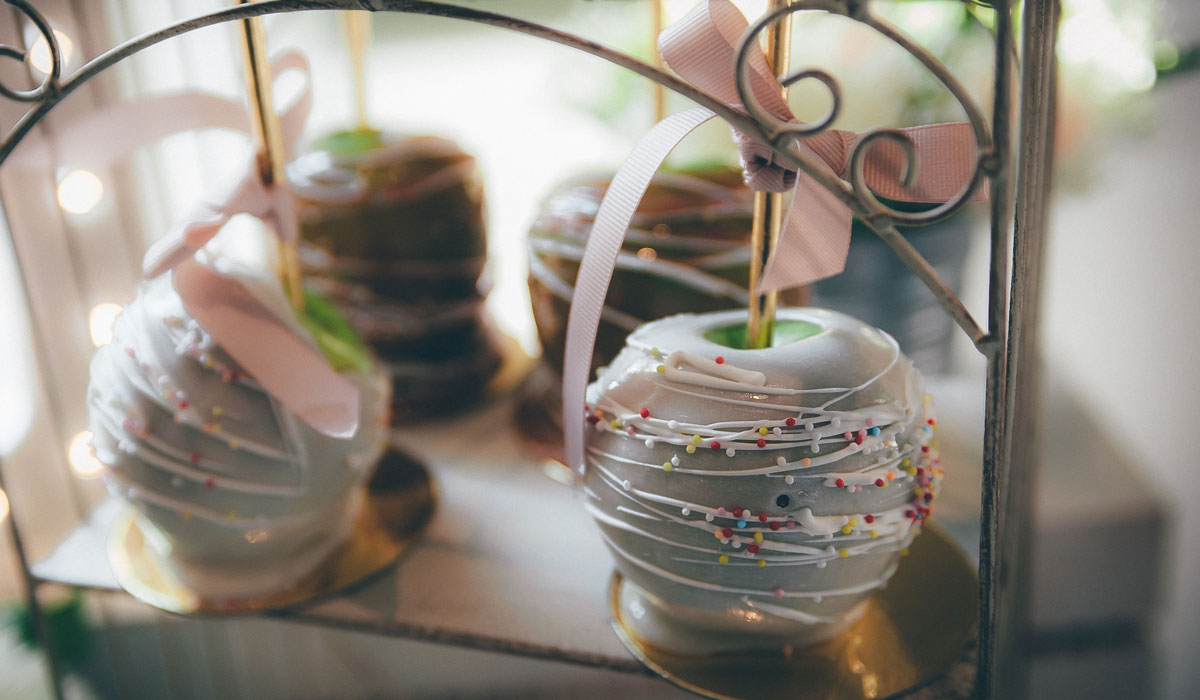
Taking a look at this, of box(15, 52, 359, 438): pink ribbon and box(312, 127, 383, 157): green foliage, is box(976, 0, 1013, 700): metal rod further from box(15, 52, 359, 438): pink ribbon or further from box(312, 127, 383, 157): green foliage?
box(312, 127, 383, 157): green foliage

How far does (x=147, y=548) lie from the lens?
0.56 metres

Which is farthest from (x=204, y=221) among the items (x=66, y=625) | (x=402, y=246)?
(x=66, y=625)

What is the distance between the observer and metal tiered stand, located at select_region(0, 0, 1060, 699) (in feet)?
1.11

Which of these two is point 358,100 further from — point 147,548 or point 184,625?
point 184,625

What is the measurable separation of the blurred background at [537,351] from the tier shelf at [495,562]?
115mm

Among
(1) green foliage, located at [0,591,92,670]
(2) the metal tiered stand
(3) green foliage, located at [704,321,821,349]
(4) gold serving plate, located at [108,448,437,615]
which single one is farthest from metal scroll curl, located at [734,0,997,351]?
(1) green foliage, located at [0,591,92,670]

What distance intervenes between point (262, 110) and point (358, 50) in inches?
9.7

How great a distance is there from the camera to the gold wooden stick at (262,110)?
48 cm

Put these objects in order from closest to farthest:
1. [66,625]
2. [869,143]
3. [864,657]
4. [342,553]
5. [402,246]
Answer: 1. [869,143]
2. [864,657]
3. [342,553]
4. [402,246]
5. [66,625]

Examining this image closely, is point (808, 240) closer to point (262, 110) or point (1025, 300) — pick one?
point (1025, 300)

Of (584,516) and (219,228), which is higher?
(219,228)

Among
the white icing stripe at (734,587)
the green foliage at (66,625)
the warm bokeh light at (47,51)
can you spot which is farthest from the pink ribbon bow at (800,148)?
the green foliage at (66,625)

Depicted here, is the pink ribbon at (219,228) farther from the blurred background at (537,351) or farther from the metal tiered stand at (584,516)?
the blurred background at (537,351)

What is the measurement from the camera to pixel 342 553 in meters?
0.55
